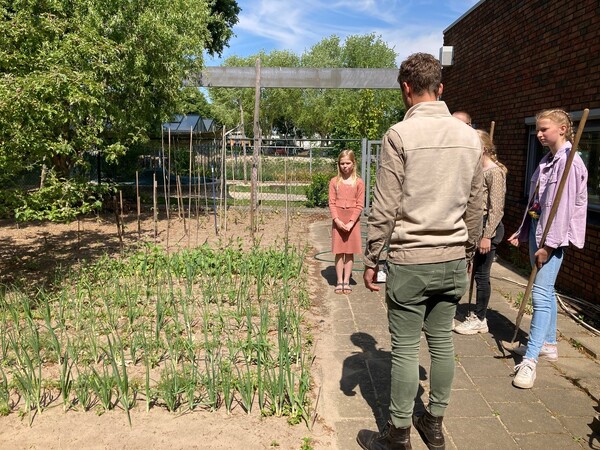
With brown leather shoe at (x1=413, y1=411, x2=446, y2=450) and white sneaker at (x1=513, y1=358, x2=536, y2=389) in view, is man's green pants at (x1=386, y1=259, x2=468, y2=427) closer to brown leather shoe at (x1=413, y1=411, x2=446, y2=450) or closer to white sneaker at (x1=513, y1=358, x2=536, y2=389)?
brown leather shoe at (x1=413, y1=411, x2=446, y2=450)

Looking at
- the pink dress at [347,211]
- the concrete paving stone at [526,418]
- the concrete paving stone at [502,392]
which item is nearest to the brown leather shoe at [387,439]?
the concrete paving stone at [526,418]

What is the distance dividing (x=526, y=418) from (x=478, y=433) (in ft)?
1.24

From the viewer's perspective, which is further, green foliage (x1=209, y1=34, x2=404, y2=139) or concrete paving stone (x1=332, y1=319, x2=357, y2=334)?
green foliage (x1=209, y1=34, x2=404, y2=139)

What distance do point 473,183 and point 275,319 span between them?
2.67 metres

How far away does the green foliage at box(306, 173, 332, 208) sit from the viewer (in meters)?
13.5

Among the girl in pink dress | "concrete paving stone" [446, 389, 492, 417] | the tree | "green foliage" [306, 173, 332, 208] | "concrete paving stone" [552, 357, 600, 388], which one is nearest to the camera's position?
"concrete paving stone" [446, 389, 492, 417]

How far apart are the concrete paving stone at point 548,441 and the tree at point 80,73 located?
4305 millimetres

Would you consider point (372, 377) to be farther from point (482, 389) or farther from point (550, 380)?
point (550, 380)

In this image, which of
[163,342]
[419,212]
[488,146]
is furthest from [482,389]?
[163,342]

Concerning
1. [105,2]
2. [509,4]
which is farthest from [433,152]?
[105,2]

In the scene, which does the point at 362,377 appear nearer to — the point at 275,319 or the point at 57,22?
the point at 275,319

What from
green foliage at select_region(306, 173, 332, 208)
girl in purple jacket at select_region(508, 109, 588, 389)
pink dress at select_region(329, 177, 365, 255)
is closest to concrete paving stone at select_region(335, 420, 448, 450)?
girl in purple jacket at select_region(508, 109, 588, 389)

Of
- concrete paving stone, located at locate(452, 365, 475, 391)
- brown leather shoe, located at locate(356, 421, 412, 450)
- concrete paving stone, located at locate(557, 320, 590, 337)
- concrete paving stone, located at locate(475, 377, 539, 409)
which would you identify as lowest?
concrete paving stone, located at locate(452, 365, 475, 391)

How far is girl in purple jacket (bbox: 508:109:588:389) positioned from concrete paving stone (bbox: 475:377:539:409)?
0.20 ft
